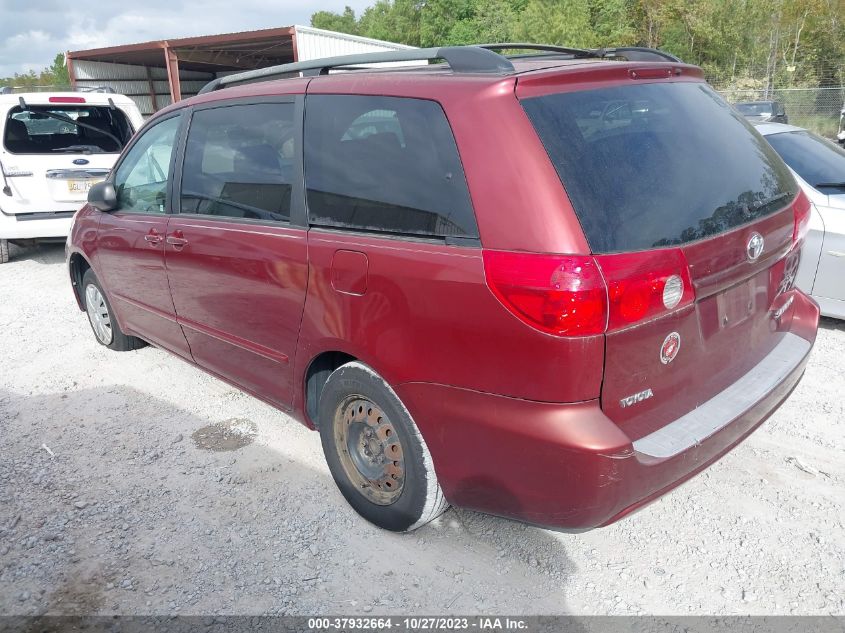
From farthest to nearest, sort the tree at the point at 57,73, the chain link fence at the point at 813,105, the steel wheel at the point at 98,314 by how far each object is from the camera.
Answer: the tree at the point at 57,73 < the chain link fence at the point at 813,105 < the steel wheel at the point at 98,314

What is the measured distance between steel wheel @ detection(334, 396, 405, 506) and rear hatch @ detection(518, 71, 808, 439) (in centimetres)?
97

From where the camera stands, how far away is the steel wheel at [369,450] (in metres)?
2.68

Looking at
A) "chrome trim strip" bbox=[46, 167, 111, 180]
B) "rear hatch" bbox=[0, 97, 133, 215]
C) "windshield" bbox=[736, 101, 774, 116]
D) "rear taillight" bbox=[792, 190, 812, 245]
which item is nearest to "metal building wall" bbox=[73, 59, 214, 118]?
"rear hatch" bbox=[0, 97, 133, 215]

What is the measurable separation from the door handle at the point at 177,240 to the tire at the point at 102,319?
1.54 metres

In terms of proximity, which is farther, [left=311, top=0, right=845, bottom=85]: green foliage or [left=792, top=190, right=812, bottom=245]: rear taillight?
[left=311, top=0, right=845, bottom=85]: green foliage

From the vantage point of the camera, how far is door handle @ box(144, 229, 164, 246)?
12.4ft

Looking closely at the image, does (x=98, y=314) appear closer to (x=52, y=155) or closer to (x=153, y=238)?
(x=153, y=238)

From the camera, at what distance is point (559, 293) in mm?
1976

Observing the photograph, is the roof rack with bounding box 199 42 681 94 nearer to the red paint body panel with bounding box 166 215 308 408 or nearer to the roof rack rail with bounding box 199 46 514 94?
the roof rack rail with bounding box 199 46 514 94

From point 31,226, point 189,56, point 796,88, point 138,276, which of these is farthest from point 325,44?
point 796,88

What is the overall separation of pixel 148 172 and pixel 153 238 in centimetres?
55

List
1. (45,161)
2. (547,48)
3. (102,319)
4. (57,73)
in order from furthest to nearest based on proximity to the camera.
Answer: (57,73) → (45,161) → (102,319) → (547,48)

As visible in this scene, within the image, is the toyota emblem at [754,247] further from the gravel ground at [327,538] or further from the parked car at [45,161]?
the parked car at [45,161]

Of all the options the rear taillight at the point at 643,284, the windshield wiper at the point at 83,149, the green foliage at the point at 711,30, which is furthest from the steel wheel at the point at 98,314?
the green foliage at the point at 711,30
